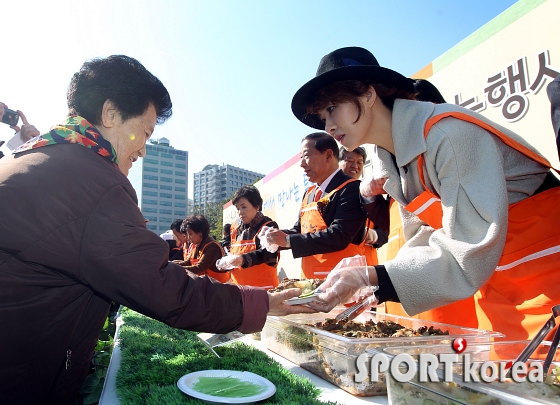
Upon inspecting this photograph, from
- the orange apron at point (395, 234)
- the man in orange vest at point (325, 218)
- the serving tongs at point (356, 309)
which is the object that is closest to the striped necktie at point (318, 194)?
the man in orange vest at point (325, 218)

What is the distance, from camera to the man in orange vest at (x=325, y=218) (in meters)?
2.69

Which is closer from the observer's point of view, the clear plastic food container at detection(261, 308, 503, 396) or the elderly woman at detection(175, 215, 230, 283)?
the clear plastic food container at detection(261, 308, 503, 396)

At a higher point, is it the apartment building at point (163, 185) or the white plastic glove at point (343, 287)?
the apartment building at point (163, 185)

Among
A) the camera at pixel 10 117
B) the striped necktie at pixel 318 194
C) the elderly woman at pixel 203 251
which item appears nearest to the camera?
the striped necktie at pixel 318 194

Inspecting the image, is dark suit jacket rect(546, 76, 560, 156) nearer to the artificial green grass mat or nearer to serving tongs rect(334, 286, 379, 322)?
serving tongs rect(334, 286, 379, 322)

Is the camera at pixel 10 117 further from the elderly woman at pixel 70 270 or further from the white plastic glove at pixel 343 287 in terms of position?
the white plastic glove at pixel 343 287

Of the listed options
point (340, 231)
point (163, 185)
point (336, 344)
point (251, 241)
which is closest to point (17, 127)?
point (251, 241)

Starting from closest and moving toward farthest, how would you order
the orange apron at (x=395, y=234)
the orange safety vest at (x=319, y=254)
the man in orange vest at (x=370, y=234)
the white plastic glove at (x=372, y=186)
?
the white plastic glove at (x=372, y=186), the orange apron at (x=395, y=234), the orange safety vest at (x=319, y=254), the man in orange vest at (x=370, y=234)

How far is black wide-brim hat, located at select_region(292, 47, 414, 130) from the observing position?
1.52m

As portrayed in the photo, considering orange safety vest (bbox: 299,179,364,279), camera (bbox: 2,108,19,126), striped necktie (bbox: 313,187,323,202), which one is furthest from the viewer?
camera (bbox: 2,108,19,126)

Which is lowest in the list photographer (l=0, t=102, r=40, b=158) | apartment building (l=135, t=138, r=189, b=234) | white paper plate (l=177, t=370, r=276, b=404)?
white paper plate (l=177, t=370, r=276, b=404)

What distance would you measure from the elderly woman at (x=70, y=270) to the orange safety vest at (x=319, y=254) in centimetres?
159

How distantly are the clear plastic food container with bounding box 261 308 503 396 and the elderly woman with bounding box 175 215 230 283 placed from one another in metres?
3.91

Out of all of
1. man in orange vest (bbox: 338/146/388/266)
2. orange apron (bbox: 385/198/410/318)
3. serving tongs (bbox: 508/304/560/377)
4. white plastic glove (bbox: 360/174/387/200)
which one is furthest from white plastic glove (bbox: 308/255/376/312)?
man in orange vest (bbox: 338/146/388/266)
